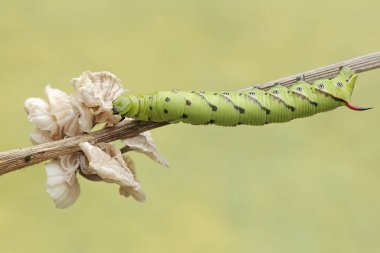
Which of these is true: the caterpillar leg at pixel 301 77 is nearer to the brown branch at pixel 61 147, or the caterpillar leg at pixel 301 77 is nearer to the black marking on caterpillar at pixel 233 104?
the black marking on caterpillar at pixel 233 104

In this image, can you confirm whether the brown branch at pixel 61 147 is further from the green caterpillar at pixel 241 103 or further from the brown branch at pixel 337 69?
the brown branch at pixel 337 69

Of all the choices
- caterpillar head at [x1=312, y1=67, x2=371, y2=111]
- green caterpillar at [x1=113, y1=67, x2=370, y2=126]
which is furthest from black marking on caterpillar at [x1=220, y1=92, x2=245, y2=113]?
caterpillar head at [x1=312, y1=67, x2=371, y2=111]

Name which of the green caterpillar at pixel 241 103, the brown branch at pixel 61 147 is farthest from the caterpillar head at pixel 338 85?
the brown branch at pixel 61 147

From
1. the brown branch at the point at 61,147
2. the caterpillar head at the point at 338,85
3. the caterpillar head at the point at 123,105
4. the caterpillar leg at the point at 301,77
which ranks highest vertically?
the caterpillar leg at the point at 301,77

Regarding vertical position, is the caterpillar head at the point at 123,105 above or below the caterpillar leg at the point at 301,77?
below

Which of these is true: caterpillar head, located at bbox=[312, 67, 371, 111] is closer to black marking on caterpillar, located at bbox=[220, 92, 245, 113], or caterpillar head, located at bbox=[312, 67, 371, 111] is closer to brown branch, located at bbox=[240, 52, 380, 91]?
brown branch, located at bbox=[240, 52, 380, 91]

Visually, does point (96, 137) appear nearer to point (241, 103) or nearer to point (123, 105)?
point (123, 105)

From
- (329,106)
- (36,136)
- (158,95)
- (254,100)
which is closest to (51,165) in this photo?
(36,136)
